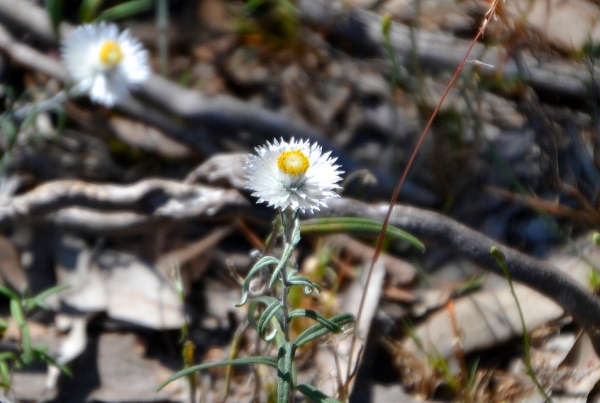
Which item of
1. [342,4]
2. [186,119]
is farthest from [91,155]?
[342,4]

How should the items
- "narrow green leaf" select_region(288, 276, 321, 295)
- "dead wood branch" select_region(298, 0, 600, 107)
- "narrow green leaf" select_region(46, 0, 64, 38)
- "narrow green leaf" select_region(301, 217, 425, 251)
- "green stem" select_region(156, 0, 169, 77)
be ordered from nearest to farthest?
"narrow green leaf" select_region(288, 276, 321, 295)
"narrow green leaf" select_region(301, 217, 425, 251)
"dead wood branch" select_region(298, 0, 600, 107)
"narrow green leaf" select_region(46, 0, 64, 38)
"green stem" select_region(156, 0, 169, 77)

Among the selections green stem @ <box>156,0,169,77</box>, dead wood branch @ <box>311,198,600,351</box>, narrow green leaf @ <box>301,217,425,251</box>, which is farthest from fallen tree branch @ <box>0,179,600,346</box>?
green stem @ <box>156,0,169,77</box>

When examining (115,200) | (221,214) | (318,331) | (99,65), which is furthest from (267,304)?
(99,65)

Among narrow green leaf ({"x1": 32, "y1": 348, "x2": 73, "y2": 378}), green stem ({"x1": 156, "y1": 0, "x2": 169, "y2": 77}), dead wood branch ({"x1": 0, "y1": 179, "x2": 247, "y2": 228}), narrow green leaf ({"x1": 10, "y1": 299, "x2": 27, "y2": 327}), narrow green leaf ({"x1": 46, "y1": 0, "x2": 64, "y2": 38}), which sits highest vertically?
green stem ({"x1": 156, "y1": 0, "x2": 169, "y2": 77})

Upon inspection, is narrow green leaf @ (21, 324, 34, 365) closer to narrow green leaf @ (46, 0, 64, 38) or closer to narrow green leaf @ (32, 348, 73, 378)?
narrow green leaf @ (32, 348, 73, 378)

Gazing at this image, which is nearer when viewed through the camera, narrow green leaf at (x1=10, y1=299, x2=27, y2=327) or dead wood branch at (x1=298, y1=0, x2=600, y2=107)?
narrow green leaf at (x1=10, y1=299, x2=27, y2=327)

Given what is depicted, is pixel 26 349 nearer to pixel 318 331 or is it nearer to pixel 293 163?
pixel 318 331

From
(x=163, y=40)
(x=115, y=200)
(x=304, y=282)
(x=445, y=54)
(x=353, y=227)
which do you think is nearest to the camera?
(x=304, y=282)

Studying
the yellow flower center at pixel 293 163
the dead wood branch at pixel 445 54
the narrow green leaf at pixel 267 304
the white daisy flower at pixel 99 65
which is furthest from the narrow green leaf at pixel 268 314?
the white daisy flower at pixel 99 65

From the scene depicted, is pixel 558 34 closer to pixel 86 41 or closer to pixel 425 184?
pixel 425 184
